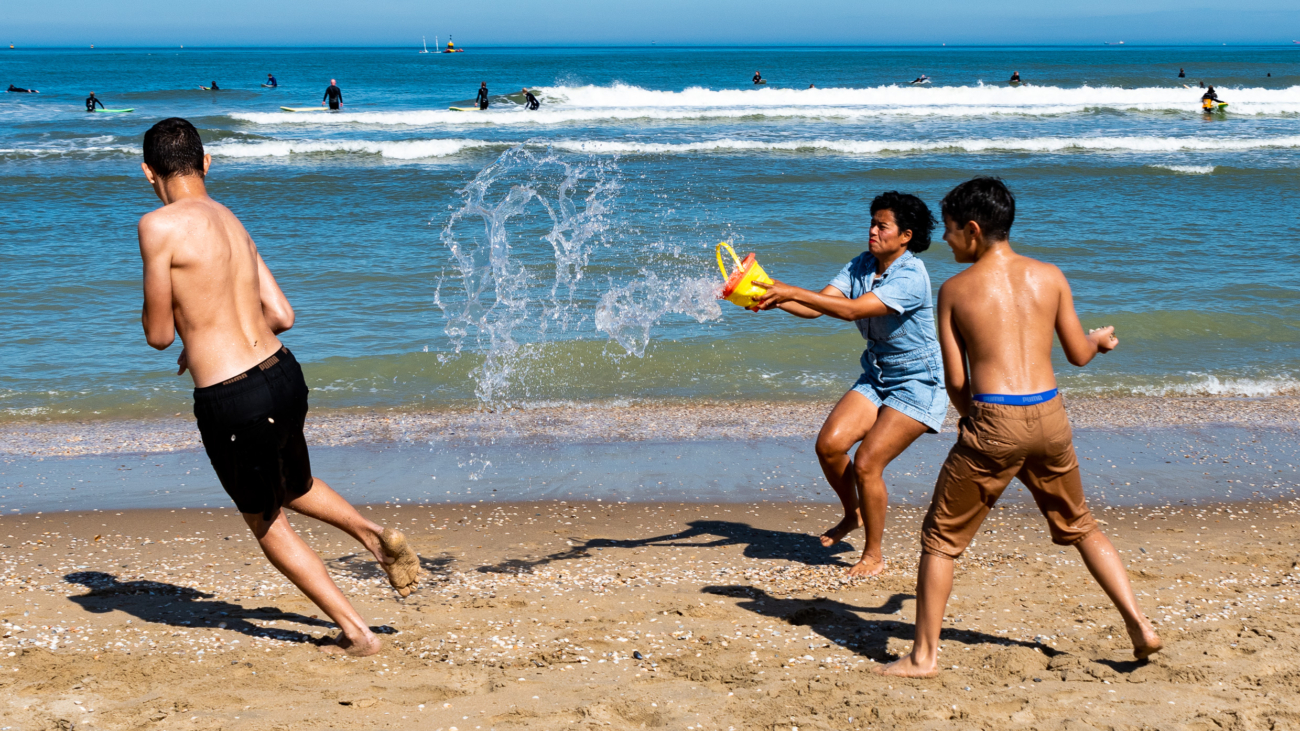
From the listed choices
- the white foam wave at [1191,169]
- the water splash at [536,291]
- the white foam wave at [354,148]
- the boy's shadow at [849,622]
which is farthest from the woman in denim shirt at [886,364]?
the white foam wave at [354,148]

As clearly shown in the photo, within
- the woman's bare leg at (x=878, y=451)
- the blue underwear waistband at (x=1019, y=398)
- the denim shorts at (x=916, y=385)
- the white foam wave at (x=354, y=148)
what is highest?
the white foam wave at (x=354, y=148)

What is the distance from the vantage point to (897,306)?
13.0 ft

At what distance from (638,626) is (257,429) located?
1.59m

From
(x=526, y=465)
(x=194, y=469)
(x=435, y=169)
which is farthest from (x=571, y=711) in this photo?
(x=435, y=169)

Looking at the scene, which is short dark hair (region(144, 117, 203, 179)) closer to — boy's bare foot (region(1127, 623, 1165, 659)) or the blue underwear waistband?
the blue underwear waistband

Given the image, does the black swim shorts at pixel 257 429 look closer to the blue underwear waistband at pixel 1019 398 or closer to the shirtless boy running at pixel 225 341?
the shirtless boy running at pixel 225 341

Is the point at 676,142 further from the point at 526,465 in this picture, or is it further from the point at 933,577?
the point at 933,577

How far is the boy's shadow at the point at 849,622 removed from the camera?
3.67 m

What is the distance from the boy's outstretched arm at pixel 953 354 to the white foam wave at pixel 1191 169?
58.4 feet

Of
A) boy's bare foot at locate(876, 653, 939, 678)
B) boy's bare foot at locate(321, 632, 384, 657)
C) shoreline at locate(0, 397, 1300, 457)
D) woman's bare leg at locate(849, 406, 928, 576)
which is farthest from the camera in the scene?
shoreline at locate(0, 397, 1300, 457)

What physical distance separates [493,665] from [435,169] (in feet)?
56.9

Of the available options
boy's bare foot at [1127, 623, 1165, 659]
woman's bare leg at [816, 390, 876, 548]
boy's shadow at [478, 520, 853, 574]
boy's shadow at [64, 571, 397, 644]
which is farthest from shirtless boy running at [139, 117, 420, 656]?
boy's bare foot at [1127, 623, 1165, 659]

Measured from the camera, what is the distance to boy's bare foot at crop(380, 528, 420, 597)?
3.69 meters

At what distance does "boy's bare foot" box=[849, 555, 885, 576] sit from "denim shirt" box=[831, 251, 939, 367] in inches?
34.4
